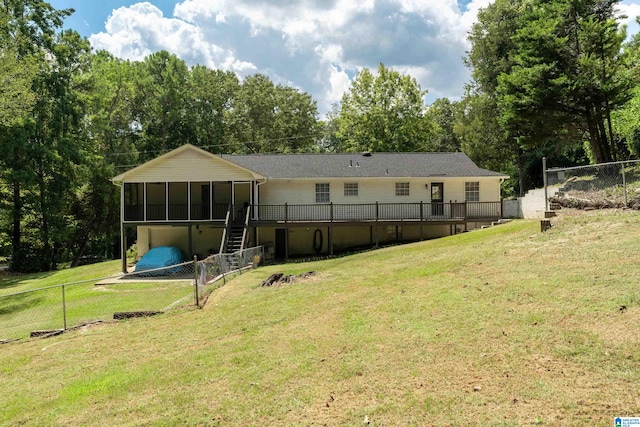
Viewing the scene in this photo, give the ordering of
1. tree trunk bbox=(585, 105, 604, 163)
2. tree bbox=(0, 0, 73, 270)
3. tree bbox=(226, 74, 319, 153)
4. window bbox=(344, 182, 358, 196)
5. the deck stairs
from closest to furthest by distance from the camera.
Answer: the deck stairs
tree trunk bbox=(585, 105, 604, 163)
window bbox=(344, 182, 358, 196)
tree bbox=(0, 0, 73, 270)
tree bbox=(226, 74, 319, 153)

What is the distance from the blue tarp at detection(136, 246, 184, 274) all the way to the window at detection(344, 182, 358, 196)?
30.0 feet

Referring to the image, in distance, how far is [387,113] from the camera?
4031cm

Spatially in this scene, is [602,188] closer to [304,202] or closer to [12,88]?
[304,202]

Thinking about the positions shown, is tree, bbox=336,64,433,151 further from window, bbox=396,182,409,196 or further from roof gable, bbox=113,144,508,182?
window, bbox=396,182,409,196

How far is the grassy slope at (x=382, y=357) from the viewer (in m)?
4.32

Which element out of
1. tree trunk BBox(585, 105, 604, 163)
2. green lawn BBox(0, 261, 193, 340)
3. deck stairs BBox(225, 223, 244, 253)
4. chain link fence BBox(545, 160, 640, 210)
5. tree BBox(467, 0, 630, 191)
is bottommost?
green lawn BBox(0, 261, 193, 340)

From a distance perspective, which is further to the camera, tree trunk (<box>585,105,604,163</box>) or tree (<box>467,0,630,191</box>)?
tree trunk (<box>585,105,604,163</box>)

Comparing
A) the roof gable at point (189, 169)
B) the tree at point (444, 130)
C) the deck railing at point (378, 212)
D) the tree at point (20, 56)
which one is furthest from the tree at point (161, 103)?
the tree at point (444, 130)

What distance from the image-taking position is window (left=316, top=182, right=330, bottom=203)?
22.6 m

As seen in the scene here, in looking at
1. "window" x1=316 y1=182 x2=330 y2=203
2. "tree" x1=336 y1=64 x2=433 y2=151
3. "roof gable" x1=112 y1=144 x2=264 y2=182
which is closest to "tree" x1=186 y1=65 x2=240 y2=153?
"tree" x1=336 y1=64 x2=433 y2=151

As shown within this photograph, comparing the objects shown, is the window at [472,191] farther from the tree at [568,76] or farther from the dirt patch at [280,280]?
the dirt patch at [280,280]

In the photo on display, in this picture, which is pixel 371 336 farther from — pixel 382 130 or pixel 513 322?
pixel 382 130

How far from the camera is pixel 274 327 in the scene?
7688 millimetres

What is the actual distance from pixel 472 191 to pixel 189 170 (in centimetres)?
1472
